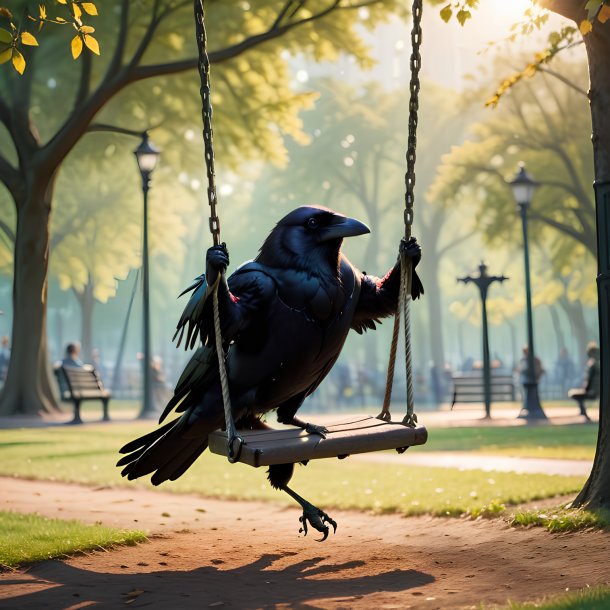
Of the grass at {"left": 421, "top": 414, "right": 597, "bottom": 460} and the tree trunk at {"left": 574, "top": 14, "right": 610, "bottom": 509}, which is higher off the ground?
the tree trunk at {"left": 574, "top": 14, "right": 610, "bottom": 509}

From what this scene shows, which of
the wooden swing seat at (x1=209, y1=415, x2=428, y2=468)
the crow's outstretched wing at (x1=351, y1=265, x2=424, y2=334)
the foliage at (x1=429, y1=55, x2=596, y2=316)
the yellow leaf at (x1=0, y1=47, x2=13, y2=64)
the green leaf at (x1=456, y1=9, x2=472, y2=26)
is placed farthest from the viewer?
the foliage at (x1=429, y1=55, x2=596, y2=316)

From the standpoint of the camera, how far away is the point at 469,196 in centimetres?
3472

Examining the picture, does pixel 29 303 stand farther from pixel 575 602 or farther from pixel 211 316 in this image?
pixel 575 602

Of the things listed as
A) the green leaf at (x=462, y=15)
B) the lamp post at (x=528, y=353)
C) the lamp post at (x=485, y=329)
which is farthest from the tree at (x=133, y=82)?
the green leaf at (x=462, y=15)

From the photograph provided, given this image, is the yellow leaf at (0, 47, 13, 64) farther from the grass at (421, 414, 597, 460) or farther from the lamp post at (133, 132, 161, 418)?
the lamp post at (133, 132, 161, 418)

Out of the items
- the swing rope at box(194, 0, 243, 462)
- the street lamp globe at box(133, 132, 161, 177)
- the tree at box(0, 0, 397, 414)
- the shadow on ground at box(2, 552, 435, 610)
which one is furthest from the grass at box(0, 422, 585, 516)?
the street lamp globe at box(133, 132, 161, 177)

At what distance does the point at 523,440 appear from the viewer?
15273mm

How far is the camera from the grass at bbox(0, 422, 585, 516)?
8891 millimetres

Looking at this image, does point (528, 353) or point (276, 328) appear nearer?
point (276, 328)

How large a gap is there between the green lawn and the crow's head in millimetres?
7289

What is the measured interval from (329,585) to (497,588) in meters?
0.92

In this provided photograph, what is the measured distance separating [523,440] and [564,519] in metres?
8.54

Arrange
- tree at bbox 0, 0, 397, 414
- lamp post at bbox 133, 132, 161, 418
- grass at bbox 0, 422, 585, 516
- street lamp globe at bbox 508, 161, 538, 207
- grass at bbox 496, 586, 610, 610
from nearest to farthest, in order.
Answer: grass at bbox 496, 586, 610, 610 → grass at bbox 0, 422, 585, 516 → tree at bbox 0, 0, 397, 414 → lamp post at bbox 133, 132, 161, 418 → street lamp globe at bbox 508, 161, 538, 207

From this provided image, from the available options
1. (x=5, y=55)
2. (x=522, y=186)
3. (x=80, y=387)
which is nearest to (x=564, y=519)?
(x=5, y=55)
